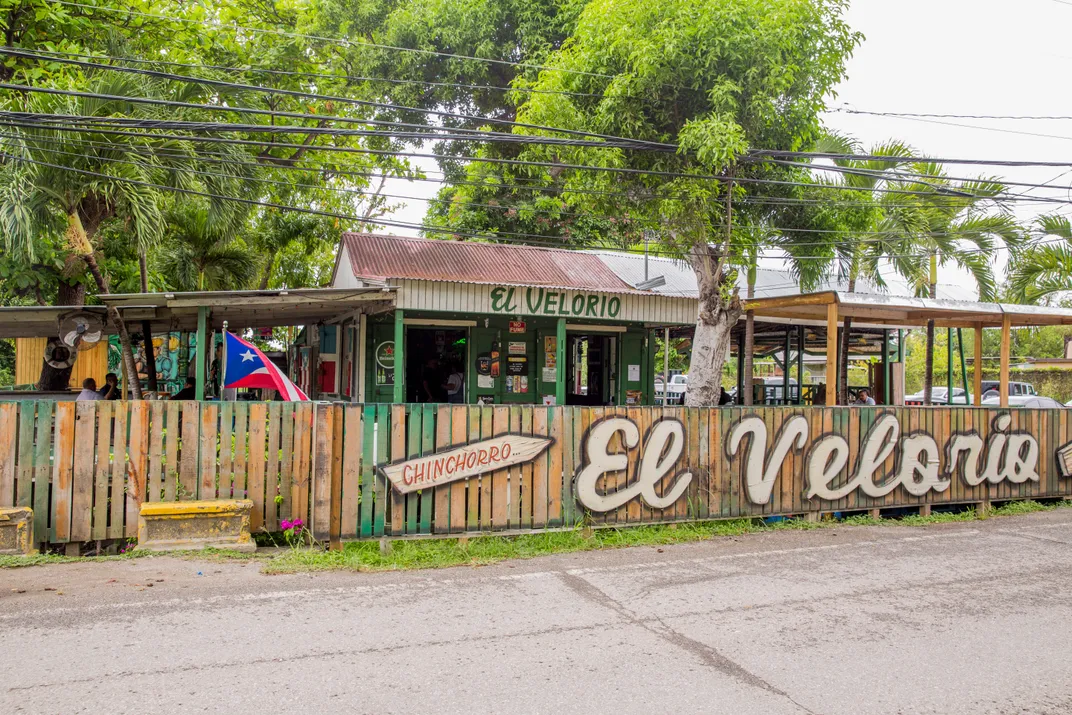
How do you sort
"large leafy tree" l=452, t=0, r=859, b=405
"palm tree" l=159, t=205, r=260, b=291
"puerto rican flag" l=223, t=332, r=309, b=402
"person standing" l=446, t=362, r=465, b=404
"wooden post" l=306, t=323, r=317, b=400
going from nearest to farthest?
1. "puerto rican flag" l=223, t=332, r=309, b=402
2. "large leafy tree" l=452, t=0, r=859, b=405
3. "person standing" l=446, t=362, r=465, b=404
4. "palm tree" l=159, t=205, r=260, b=291
5. "wooden post" l=306, t=323, r=317, b=400

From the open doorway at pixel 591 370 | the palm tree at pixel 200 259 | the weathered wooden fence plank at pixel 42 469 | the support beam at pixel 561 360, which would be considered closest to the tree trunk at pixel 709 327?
the support beam at pixel 561 360

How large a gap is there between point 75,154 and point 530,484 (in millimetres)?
8784

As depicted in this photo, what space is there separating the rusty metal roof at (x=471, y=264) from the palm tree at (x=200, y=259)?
3669mm

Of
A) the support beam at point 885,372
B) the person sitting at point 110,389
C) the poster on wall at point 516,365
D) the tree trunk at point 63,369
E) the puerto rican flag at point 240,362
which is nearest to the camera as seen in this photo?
the puerto rican flag at point 240,362

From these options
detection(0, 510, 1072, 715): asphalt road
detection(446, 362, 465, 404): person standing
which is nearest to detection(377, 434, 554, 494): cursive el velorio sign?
detection(0, 510, 1072, 715): asphalt road

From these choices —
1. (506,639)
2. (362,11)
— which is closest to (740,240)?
(506,639)

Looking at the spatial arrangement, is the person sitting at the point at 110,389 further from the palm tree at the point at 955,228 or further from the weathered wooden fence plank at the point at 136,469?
the palm tree at the point at 955,228

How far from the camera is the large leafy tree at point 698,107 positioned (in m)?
11.6

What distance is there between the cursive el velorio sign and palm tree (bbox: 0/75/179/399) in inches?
241

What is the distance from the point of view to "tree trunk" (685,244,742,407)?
13.4 metres

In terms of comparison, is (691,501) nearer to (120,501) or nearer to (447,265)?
(120,501)

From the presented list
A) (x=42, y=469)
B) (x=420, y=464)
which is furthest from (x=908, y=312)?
(x=42, y=469)

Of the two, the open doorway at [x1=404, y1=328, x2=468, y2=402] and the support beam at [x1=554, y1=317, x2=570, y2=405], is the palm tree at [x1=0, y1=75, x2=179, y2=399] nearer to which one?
the open doorway at [x1=404, y1=328, x2=468, y2=402]

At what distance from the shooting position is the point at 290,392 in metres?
8.93
